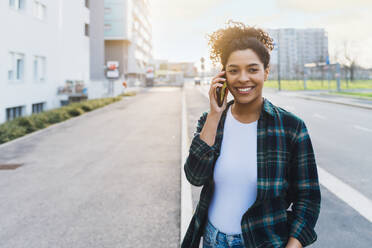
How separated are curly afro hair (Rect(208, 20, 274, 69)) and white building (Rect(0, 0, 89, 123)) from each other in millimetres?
16508

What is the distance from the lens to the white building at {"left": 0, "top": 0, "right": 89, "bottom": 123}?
1616 cm

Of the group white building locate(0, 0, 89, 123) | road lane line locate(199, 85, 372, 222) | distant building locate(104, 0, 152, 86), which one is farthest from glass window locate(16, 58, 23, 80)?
distant building locate(104, 0, 152, 86)

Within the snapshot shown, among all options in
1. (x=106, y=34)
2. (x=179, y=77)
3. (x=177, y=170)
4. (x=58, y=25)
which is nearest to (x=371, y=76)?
(x=179, y=77)

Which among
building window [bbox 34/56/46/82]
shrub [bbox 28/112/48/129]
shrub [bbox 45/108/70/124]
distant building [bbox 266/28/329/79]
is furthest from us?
distant building [bbox 266/28/329/79]

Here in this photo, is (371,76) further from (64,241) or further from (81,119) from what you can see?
(64,241)

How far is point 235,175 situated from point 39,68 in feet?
70.7

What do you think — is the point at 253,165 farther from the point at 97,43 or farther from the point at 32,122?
the point at 97,43

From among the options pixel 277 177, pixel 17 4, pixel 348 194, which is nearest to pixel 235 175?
pixel 277 177

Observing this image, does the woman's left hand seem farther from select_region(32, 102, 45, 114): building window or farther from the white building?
select_region(32, 102, 45, 114): building window

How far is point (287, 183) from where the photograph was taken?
1.73 meters

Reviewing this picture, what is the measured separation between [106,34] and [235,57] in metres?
63.7

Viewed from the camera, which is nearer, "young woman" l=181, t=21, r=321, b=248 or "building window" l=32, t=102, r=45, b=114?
"young woman" l=181, t=21, r=321, b=248

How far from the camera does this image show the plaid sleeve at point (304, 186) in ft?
5.50

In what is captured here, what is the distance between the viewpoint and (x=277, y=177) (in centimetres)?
168
